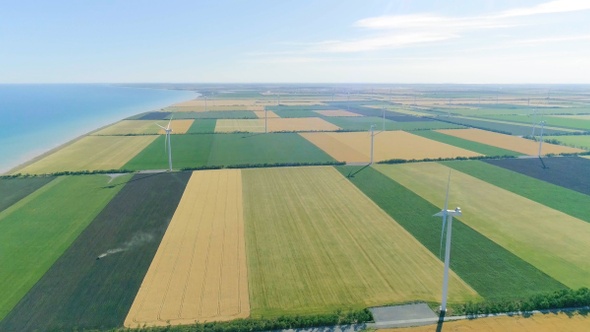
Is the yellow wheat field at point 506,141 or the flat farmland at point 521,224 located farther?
the yellow wheat field at point 506,141

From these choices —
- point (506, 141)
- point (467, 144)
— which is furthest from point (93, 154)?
point (506, 141)

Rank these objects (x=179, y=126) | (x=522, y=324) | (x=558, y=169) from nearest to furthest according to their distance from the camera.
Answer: (x=522, y=324)
(x=558, y=169)
(x=179, y=126)

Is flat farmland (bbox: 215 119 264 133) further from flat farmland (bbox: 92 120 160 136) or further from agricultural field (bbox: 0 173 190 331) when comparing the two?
agricultural field (bbox: 0 173 190 331)

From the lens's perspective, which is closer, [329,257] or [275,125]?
[329,257]

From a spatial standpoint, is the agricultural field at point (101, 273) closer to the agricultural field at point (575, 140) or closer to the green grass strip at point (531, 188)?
the green grass strip at point (531, 188)

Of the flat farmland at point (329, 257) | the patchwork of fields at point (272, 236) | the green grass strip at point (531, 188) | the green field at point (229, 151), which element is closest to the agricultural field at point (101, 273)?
the patchwork of fields at point (272, 236)

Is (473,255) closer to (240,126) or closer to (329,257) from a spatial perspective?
(329,257)
